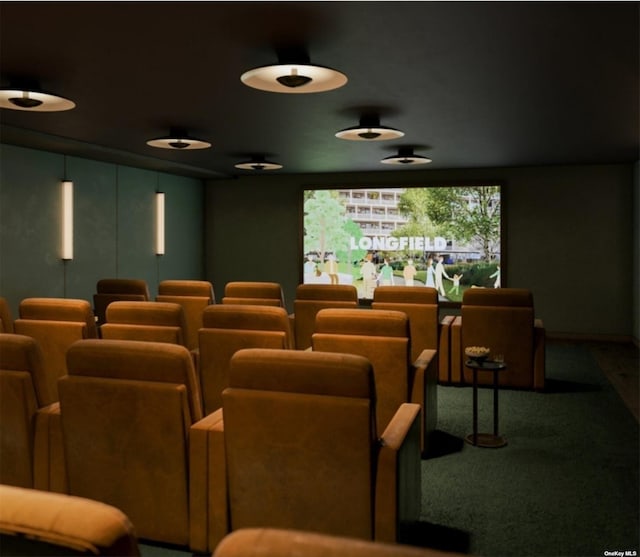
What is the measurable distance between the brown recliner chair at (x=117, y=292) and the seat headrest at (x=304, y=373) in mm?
4084

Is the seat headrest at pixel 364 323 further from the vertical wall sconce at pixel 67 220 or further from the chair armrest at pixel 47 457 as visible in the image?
the vertical wall sconce at pixel 67 220

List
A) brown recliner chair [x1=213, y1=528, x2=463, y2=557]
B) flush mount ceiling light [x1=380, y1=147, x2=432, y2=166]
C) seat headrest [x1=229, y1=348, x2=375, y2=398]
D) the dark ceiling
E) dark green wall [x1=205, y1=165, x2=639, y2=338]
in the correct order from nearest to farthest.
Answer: brown recliner chair [x1=213, y1=528, x2=463, y2=557] → seat headrest [x1=229, y1=348, x2=375, y2=398] → the dark ceiling → flush mount ceiling light [x1=380, y1=147, x2=432, y2=166] → dark green wall [x1=205, y1=165, x2=639, y2=338]

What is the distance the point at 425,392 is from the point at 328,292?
2.11m

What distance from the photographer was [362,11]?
2.93 metres

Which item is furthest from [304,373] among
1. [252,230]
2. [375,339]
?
[252,230]

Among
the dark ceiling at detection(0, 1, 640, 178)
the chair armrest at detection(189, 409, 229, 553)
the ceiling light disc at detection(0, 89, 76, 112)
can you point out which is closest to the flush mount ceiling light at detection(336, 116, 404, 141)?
the dark ceiling at detection(0, 1, 640, 178)

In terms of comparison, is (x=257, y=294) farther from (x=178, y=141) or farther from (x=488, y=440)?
(x=488, y=440)

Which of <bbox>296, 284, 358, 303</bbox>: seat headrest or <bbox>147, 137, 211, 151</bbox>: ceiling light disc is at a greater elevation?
<bbox>147, 137, 211, 151</bbox>: ceiling light disc

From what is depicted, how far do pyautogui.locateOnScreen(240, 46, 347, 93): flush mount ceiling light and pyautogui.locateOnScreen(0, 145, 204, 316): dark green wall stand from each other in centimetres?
423

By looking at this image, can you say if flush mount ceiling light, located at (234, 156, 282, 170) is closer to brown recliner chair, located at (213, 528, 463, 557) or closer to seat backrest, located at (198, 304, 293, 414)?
seat backrest, located at (198, 304, 293, 414)

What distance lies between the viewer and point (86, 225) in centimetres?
787

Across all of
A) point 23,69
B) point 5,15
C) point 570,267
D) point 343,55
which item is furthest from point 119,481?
point 570,267

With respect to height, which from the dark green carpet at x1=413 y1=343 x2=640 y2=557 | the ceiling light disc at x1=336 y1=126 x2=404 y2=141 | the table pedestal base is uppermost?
the ceiling light disc at x1=336 y1=126 x2=404 y2=141

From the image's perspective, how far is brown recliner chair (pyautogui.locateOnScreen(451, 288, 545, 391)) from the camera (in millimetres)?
5418
